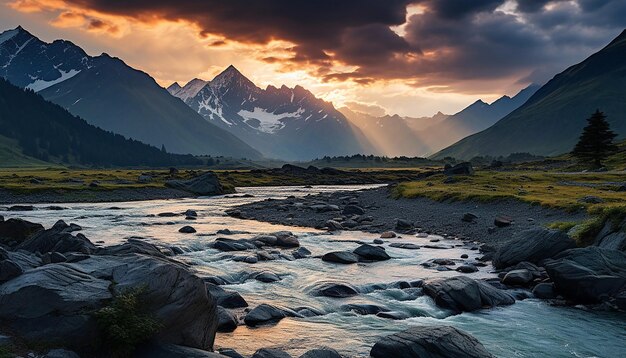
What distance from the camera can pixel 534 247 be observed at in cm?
2950

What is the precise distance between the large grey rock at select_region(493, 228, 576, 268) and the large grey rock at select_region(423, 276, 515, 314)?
22.1 feet

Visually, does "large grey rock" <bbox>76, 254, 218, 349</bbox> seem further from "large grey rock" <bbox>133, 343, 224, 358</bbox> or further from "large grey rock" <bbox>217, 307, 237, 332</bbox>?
"large grey rock" <bbox>217, 307, 237, 332</bbox>

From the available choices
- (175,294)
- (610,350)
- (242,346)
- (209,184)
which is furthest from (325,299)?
(209,184)

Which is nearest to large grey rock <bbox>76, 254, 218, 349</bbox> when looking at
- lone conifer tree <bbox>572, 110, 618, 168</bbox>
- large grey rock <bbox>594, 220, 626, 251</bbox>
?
large grey rock <bbox>594, 220, 626, 251</bbox>

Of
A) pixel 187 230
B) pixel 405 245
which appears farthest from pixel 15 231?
pixel 405 245

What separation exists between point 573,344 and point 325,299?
11.1 m

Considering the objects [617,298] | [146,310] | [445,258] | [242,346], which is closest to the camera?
[146,310]

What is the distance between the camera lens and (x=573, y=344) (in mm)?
18250

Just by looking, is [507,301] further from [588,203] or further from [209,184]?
[209,184]

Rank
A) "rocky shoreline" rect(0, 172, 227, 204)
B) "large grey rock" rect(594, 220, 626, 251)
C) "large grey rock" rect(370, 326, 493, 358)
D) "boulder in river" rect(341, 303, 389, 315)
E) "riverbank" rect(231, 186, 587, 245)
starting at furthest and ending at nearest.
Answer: "rocky shoreline" rect(0, 172, 227, 204) < "riverbank" rect(231, 186, 587, 245) < "large grey rock" rect(594, 220, 626, 251) < "boulder in river" rect(341, 303, 389, 315) < "large grey rock" rect(370, 326, 493, 358)

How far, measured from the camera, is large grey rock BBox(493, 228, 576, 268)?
95.5 feet

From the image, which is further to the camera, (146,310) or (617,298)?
(617,298)

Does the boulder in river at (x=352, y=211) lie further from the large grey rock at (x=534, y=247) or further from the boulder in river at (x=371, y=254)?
the large grey rock at (x=534, y=247)

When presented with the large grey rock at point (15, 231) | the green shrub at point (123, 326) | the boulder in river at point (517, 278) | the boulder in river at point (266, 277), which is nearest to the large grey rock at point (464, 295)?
the boulder in river at point (517, 278)
